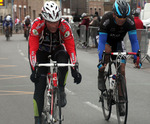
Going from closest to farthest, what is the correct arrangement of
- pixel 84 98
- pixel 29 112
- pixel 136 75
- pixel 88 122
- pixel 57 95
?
pixel 57 95 → pixel 88 122 → pixel 29 112 → pixel 84 98 → pixel 136 75

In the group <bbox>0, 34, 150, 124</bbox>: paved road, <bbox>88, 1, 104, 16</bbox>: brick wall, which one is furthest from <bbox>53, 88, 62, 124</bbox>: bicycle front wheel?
<bbox>88, 1, 104, 16</bbox>: brick wall

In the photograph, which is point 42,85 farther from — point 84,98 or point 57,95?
point 84,98

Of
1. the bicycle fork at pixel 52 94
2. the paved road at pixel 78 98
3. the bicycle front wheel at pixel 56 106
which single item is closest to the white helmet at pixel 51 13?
the bicycle fork at pixel 52 94

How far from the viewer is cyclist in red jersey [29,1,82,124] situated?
5.62 metres

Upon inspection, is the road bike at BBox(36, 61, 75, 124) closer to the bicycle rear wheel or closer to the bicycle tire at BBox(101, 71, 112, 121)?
the bicycle rear wheel

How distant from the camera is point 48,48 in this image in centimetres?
589

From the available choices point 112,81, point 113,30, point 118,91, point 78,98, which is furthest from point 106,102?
point 78,98

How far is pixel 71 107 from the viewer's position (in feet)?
26.6

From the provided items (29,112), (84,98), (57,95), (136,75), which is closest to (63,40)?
(57,95)

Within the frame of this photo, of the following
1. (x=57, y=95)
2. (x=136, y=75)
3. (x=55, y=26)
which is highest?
(x=55, y=26)

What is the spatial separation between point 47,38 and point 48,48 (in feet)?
0.50

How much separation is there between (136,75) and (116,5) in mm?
6984

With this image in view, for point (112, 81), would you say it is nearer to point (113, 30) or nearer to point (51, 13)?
point (113, 30)

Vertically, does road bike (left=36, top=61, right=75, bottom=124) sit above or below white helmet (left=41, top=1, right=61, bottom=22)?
below
